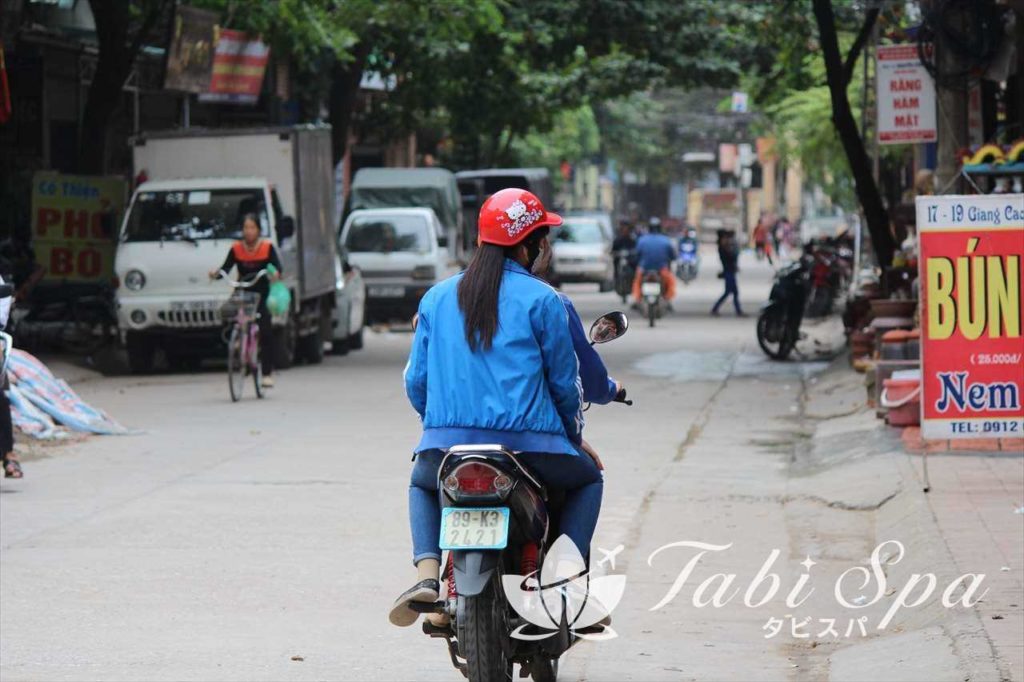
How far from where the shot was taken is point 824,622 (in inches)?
310

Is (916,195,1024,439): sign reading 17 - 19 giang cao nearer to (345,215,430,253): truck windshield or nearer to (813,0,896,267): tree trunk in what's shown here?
(813,0,896,267): tree trunk

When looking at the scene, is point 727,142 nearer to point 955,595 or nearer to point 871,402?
point 871,402

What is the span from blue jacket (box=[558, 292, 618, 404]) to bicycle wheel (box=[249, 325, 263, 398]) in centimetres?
1172

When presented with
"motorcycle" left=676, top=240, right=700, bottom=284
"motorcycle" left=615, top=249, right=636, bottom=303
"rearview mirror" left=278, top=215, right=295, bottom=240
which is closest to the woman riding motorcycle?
"rearview mirror" left=278, top=215, right=295, bottom=240

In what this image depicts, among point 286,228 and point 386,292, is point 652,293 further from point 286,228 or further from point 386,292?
point 286,228

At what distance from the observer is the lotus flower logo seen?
5668mm

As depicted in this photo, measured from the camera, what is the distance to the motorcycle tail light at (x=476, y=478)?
17.8 ft

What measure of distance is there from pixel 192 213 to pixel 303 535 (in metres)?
12.0

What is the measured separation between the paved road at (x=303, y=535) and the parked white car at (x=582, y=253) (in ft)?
80.9

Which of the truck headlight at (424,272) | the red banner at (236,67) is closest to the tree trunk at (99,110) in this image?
the red banner at (236,67)

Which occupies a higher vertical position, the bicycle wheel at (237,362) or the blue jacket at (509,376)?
the blue jacket at (509,376)

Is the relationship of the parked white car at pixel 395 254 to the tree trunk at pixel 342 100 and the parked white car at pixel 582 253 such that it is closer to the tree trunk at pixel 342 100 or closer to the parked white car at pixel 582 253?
the tree trunk at pixel 342 100

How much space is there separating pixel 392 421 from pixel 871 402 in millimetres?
4194

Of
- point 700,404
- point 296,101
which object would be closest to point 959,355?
point 700,404
